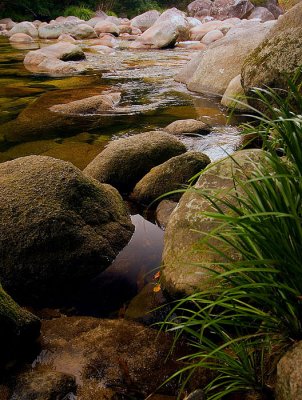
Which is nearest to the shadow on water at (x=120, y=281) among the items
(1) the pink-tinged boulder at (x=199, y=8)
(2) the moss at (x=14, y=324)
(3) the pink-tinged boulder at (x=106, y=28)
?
(2) the moss at (x=14, y=324)

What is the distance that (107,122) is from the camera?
7.49 m

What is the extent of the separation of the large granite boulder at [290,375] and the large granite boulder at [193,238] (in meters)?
0.75

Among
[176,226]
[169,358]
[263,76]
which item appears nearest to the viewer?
[169,358]

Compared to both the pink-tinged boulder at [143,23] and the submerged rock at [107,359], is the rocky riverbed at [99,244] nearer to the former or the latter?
the submerged rock at [107,359]

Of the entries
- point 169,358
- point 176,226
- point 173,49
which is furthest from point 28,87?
point 173,49

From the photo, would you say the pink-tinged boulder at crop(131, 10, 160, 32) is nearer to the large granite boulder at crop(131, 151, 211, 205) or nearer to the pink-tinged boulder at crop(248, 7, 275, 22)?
the pink-tinged boulder at crop(248, 7, 275, 22)

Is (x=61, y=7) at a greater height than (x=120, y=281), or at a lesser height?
greater

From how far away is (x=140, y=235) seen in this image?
3996 millimetres

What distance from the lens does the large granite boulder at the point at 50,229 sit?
10.4ft

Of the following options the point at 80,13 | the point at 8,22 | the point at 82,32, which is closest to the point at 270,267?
the point at 82,32

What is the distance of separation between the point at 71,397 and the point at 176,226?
134 centimetres

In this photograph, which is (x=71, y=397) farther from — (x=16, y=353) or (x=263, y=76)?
(x=263, y=76)

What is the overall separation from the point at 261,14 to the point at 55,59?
23299 millimetres

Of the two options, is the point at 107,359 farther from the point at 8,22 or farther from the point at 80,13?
the point at 80,13
